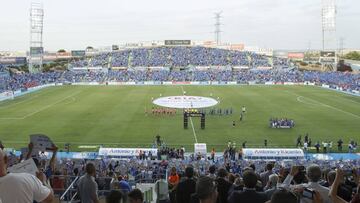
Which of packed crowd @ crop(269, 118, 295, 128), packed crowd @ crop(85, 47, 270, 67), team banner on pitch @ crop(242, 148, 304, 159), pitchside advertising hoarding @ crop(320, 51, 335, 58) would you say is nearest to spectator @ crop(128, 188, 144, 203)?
team banner on pitch @ crop(242, 148, 304, 159)

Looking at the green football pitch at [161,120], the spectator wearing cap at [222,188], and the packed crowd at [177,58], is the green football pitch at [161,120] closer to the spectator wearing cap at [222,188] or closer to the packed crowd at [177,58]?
the spectator wearing cap at [222,188]

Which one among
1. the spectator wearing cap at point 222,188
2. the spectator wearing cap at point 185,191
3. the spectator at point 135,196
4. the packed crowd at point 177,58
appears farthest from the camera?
the packed crowd at point 177,58

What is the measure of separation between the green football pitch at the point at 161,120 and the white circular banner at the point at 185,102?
1.53 m

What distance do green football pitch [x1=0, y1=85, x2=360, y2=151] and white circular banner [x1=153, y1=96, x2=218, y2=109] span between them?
153 centimetres

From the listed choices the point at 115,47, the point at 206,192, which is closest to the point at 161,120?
the point at 206,192

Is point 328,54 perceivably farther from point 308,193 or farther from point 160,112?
point 308,193

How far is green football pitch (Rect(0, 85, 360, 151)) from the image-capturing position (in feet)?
113

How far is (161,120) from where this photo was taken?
42469 mm

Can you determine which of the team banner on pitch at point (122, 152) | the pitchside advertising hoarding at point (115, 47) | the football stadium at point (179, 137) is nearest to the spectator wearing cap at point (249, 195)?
the football stadium at point (179, 137)

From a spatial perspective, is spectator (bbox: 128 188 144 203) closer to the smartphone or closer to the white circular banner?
the smartphone

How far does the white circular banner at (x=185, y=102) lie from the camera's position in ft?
169

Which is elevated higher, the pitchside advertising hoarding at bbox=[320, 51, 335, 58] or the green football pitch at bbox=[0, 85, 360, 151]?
the pitchside advertising hoarding at bbox=[320, 51, 335, 58]

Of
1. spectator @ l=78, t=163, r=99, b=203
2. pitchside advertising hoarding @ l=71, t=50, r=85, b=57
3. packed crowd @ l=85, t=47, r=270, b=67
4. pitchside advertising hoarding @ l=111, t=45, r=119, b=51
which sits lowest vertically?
spectator @ l=78, t=163, r=99, b=203

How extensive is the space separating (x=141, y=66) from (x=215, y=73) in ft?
65.7
